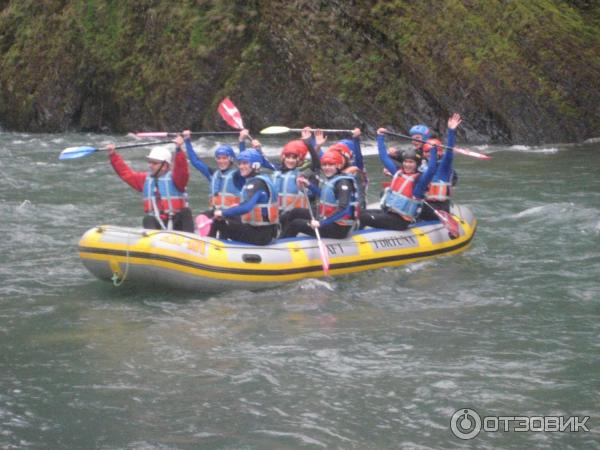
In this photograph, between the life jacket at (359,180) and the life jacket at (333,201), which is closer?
the life jacket at (333,201)

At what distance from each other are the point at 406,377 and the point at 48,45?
19416 millimetres

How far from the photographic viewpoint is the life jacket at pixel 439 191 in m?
10.0

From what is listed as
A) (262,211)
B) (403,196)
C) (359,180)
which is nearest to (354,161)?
(359,180)

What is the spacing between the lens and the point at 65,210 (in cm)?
1245

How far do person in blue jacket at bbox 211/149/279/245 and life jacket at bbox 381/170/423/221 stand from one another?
62.0 inches

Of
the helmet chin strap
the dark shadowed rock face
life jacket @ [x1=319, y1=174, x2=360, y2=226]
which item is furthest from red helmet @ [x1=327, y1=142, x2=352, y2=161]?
the dark shadowed rock face

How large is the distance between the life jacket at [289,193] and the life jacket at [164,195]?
1.06 meters

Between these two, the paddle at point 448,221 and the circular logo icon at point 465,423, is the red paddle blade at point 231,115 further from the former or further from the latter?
the circular logo icon at point 465,423

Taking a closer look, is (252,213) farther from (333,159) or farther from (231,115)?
(231,115)

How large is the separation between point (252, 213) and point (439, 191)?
8.18 ft

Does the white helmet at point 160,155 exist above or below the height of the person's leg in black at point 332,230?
above

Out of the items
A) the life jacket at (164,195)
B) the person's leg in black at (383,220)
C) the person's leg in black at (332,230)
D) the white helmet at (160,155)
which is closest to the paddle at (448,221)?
the person's leg in black at (383,220)

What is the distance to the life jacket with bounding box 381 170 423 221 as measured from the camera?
31.6 feet

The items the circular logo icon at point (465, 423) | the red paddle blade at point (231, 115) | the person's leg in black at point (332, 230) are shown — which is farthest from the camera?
the red paddle blade at point (231, 115)
